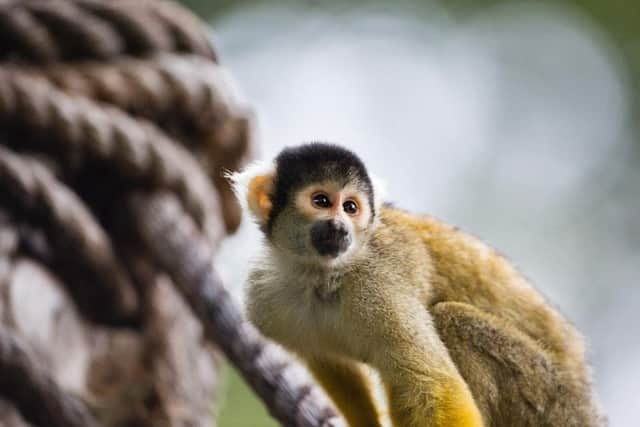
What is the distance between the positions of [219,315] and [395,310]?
49cm

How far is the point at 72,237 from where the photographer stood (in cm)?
273

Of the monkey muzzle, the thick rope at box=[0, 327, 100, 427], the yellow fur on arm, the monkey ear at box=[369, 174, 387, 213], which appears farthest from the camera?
the monkey ear at box=[369, 174, 387, 213]

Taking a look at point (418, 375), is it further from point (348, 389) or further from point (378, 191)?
point (378, 191)

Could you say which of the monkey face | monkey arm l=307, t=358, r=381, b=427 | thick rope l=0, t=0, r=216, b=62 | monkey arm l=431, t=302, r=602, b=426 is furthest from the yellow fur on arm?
thick rope l=0, t=0, r=216, b=62

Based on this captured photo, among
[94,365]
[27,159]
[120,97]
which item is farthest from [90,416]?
[120,97]

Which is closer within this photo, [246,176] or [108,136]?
[108,136]

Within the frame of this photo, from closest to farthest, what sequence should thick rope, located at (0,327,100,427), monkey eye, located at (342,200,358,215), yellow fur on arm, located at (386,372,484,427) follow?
thick rope, located at (0,327,100,427)
yellow fur on arm, located at (386,372,484,427)
monkey eye, located at (342,200,358,215)

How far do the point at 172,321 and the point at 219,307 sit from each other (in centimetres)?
48

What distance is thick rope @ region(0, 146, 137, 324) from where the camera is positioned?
2.68 m

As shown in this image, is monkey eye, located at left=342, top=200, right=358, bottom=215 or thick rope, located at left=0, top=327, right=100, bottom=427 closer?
thick rope, located at left=0, top=327, right=100, bottom=427

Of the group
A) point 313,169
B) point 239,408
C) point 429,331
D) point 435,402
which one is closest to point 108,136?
point 313,169

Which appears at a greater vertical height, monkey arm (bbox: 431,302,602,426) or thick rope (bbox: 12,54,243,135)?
thick rope (bbox: 12,54,243,135)

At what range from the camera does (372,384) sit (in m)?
2.96

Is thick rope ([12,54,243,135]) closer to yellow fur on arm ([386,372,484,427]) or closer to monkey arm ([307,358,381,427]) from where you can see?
monkey arm ([307,358,381,427])
